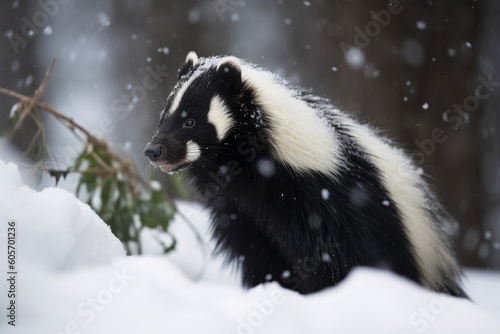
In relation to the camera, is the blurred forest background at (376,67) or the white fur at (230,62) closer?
the white fur at (230,62)

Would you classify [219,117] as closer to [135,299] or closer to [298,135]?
[298,135]

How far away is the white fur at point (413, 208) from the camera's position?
2.04 metres

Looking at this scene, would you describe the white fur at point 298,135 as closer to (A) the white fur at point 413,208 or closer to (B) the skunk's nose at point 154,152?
(A) the white fur at point 413,208

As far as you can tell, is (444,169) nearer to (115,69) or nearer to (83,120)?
(83,120)

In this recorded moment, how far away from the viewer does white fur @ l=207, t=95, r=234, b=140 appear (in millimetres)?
1974

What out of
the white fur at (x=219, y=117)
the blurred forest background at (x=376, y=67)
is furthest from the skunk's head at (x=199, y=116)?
the blurred forest background at (x=376, y=67)

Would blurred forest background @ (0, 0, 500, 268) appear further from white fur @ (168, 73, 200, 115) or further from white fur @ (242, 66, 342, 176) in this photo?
white fur @ (242, 66, 342, 176)

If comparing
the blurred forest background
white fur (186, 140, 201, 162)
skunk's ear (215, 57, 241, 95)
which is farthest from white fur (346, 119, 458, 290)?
the blurred forest background

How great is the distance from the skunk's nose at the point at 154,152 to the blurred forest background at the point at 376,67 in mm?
1227

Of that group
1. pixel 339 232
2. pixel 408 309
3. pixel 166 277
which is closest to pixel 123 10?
pixel 339 232

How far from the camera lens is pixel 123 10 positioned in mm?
5387

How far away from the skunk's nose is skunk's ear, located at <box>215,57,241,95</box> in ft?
1.11

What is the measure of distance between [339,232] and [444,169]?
2.23 metres

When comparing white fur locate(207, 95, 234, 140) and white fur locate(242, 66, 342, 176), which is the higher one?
white fur locate(242, 66, 342, 176)
